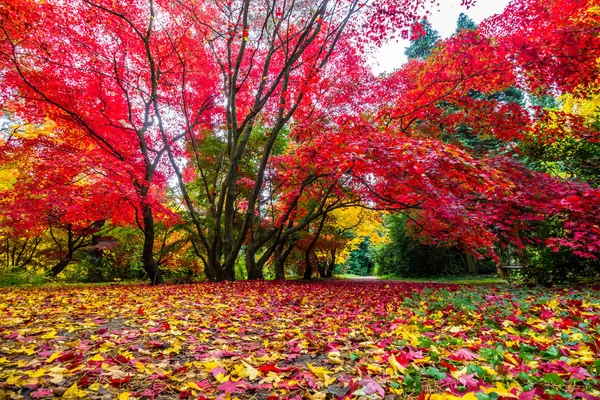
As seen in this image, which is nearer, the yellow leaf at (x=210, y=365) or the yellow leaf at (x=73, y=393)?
the yellow leaf at (x=73, y=393)

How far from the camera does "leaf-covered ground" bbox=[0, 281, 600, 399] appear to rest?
1496 mm

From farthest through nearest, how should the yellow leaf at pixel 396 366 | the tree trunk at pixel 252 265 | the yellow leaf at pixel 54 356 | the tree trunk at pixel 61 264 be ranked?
1. the tree trunk at pixel 61 264
2. the tree trunk at pixel 252 265
3. the yellow leaf at pixel 54 356
4. the yellow leaf at pixel 396 366

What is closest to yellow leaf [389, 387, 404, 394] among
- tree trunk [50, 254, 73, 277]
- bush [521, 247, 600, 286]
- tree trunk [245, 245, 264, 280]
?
bush [521, 247, 600, 286]

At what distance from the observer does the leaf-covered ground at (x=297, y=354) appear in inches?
58.9

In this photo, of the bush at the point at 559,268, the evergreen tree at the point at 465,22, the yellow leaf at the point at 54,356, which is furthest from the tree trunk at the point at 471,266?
the yellow leaf at the point at 54,356

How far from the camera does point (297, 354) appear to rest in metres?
2.22

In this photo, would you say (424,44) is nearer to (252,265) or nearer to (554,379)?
(252,265)

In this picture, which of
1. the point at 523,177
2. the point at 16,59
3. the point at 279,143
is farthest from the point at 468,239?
the point at 16,59

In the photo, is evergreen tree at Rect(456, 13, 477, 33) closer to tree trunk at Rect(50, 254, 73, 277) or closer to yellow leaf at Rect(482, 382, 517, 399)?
yellow leaf at Rect(482, 382, 517, 399)

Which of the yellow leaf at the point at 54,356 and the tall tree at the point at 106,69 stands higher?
the tall tree at the point at 106,69

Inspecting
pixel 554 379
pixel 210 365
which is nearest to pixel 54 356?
pixel 210 365

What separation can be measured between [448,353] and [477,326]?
3.63 ft

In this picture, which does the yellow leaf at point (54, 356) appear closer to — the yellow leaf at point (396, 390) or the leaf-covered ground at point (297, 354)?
the leaf-covered ground at point (297, 354)

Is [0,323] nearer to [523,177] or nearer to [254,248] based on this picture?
[254,248]
